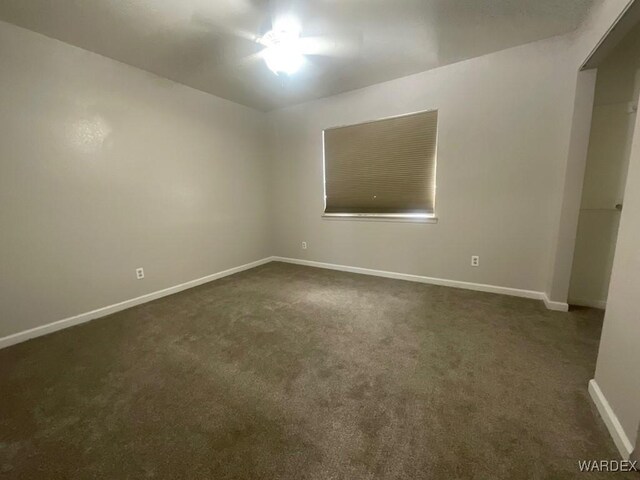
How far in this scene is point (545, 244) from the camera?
8.66 feet

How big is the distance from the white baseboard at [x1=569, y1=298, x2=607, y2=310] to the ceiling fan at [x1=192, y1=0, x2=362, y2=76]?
3.35 m

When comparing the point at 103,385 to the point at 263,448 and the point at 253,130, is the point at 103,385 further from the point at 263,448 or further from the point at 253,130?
the point at 253,130

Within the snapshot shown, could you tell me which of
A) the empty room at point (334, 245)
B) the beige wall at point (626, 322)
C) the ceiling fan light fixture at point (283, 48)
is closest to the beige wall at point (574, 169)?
the empty room at point (334, 245)

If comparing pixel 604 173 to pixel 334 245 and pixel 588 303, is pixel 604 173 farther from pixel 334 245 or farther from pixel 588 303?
pixel 334 245

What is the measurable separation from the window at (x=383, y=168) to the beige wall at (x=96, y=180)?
1645 mm

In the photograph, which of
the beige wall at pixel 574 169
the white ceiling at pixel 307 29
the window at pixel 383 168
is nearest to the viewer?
the white ceiling at pixel 307 29

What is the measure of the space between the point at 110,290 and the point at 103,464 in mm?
2021

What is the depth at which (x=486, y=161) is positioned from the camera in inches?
110

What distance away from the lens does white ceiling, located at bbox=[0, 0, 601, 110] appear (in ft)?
6.20

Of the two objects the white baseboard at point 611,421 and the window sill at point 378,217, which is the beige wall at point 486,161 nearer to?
the window sill at point 378,217

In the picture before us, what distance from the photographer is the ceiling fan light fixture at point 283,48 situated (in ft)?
7.03

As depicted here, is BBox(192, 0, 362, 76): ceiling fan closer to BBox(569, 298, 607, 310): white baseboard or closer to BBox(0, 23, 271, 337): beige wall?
BBox(0, 23, 271, 337): beige wall

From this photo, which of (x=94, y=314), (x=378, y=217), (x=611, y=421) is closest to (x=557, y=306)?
(x=611, y=421)

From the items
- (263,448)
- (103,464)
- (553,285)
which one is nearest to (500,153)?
(553,285)
